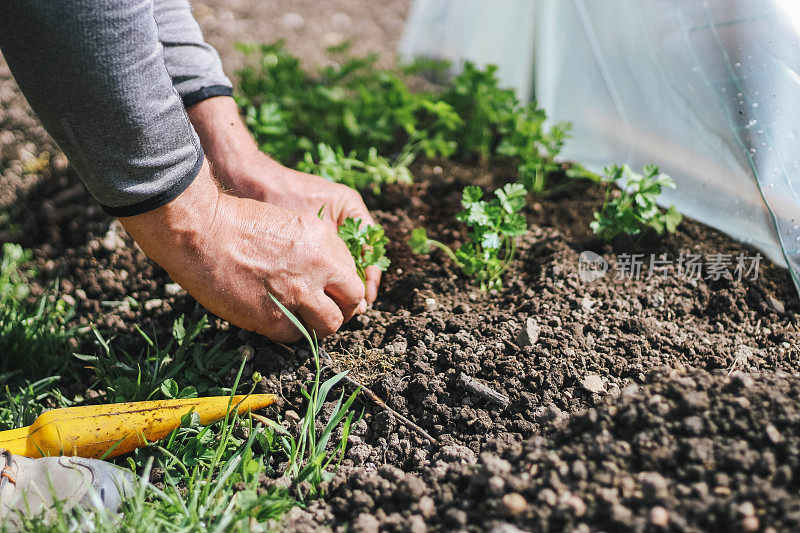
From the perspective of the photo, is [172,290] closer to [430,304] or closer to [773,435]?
[430,304]

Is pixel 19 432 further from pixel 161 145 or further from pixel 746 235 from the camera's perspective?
pixel 746 235

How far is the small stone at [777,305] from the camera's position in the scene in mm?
2096

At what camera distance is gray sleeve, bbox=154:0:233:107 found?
7.42ft

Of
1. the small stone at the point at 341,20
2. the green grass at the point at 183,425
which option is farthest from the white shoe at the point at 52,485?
the small stone at the point at 341,20

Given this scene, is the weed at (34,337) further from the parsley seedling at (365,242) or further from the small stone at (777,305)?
the small stone at (777,305)

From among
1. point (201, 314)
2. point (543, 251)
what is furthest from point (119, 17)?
point (543, 251)

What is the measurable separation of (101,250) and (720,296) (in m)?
2.36

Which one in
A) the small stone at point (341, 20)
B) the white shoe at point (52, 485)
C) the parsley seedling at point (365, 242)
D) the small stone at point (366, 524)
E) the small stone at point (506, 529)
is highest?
the small stone at point (341, 20)

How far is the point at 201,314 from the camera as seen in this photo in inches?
87.4

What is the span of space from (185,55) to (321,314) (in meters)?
1.11

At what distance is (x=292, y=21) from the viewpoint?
4.78m

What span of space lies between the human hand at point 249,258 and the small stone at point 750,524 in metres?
1.18

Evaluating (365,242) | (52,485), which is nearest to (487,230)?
(365,242)

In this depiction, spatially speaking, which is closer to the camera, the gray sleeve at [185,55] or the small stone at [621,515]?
the small stone at [621,515]
